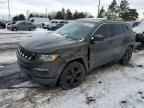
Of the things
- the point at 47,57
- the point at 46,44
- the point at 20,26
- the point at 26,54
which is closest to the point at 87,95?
the point at 47,57

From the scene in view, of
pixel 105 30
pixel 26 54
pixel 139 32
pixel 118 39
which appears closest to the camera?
pixel 26 54

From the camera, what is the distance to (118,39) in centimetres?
660

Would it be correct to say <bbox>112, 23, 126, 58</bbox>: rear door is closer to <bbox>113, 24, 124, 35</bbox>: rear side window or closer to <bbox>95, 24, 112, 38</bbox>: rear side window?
<bbox>113, 24, 124, 35</bbox>: rear side window

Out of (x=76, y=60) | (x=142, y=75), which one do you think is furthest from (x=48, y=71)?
(x=142, y=75)

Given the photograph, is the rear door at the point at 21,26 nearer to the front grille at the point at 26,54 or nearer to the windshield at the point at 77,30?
the windshield at the point at 77,30

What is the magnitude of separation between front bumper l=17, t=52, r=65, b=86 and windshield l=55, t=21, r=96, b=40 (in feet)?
3.73

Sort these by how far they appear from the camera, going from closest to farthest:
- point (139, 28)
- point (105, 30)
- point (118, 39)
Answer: point (105, 30)
point (118, 39)
point (139, 28)

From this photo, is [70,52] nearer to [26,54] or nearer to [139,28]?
[26,54]

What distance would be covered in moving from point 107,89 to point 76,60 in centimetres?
112

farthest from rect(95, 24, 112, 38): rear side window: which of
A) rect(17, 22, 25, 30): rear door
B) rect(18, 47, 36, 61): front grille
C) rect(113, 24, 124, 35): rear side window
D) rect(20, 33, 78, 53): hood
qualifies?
rect(17, 22, 25, 30): rear door

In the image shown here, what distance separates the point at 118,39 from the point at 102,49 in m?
1.08

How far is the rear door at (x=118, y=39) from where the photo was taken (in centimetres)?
646

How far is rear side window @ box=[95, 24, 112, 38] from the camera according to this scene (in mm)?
5735

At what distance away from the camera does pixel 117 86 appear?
17.9ft
